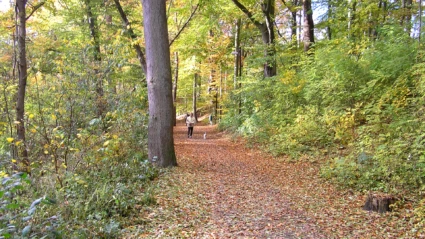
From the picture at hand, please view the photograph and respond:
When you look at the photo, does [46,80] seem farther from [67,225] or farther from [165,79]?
[67,225]

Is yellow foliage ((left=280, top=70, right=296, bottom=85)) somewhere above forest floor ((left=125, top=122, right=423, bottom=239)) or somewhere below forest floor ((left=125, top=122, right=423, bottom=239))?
above

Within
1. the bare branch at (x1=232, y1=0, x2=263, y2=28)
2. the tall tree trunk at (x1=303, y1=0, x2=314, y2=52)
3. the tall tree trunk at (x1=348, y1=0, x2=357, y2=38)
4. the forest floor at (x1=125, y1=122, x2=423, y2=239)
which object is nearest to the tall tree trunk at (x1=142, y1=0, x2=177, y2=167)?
the forest floor at (x1=125, y1=122, x2=423, y2=239)

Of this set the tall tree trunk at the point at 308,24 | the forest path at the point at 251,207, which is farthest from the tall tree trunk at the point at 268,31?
the forest path at the point at 251,207

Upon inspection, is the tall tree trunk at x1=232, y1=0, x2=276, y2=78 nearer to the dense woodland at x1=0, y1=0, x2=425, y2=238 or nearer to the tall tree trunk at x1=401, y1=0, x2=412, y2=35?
the dense woodland at x1=0, y1=0, x2=425, y2=238

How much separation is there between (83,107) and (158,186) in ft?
8.15

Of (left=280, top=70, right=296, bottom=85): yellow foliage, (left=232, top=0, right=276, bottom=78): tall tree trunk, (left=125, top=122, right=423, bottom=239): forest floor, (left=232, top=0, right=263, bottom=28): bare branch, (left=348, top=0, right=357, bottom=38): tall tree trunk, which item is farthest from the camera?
(left=232, top=0, right=263, bottom=28): bare branch

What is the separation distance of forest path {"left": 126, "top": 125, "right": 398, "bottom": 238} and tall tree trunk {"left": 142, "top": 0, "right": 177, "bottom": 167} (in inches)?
27.8

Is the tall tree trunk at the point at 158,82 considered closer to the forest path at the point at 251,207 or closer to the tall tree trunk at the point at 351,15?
the forest path at the point at 251,207

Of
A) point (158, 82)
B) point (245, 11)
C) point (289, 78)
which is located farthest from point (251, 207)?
point (245, 11)

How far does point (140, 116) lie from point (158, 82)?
9.84 ft

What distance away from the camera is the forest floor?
4.26m

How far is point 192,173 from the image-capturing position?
759 centimetres

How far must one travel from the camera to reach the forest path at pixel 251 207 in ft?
14.1

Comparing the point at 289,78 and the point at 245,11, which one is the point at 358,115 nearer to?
the point at 289,78
